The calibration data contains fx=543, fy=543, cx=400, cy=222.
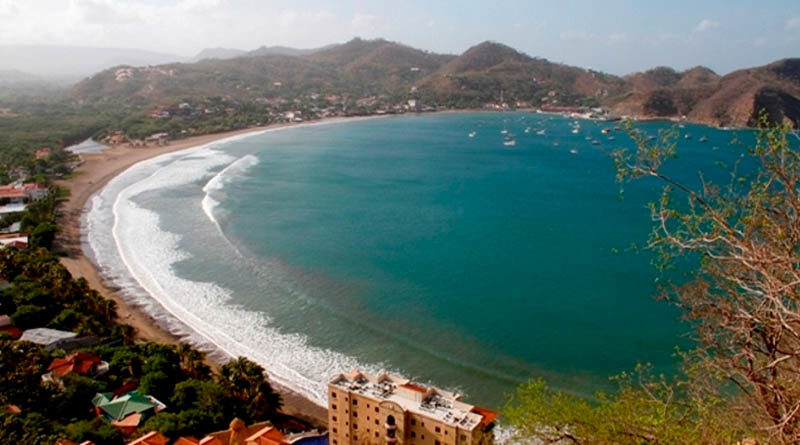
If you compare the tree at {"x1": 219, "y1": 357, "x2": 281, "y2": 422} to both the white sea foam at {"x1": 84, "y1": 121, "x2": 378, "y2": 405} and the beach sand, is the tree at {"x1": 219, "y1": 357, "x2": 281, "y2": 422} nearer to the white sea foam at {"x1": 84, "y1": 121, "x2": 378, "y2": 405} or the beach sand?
the beach sand

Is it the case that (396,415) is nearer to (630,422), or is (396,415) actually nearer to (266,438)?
(266,438)

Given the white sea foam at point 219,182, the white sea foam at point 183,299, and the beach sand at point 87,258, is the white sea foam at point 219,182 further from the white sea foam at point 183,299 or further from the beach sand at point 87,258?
the beach sand at point 87,258

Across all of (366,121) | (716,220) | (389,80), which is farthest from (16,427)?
(389,80)

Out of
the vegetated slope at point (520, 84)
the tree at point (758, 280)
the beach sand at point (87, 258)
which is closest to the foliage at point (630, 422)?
the tree at point (758, 280)

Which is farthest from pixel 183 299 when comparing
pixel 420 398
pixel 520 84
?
pixel 520 84

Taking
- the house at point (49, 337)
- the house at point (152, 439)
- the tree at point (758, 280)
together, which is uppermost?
the tree at point (758, 280)

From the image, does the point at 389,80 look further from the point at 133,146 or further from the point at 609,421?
the point at 609,421

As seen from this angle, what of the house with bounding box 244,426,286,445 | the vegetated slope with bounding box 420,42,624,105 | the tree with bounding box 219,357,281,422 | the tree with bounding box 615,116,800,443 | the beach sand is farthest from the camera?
the vegetated slope with bounding box 420,42,624,105

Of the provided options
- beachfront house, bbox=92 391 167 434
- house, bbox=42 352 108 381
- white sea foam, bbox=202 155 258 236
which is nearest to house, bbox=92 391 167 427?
beachfront house, bbox=92 391 167 434
